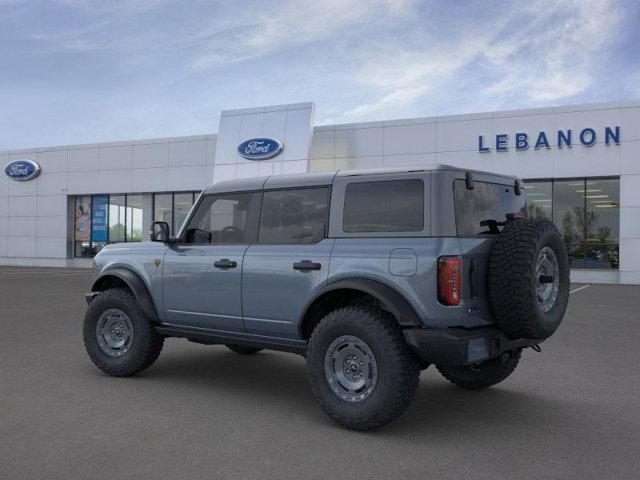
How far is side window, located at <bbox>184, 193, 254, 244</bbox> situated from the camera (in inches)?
230

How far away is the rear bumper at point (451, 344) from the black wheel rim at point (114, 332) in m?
3.29

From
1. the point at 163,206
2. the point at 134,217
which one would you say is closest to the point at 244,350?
the point at 163,206

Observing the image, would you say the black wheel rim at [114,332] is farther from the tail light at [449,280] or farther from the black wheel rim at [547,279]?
the black wheel rim at [547,279]

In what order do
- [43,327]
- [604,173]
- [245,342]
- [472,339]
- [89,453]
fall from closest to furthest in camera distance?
[89,453] → [472,339] → [245,342] → [43,327] → [604,173]

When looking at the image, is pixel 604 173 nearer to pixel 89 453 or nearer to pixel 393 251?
pixel 393 251

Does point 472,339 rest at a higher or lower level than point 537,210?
lower

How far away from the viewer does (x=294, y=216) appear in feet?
18.0

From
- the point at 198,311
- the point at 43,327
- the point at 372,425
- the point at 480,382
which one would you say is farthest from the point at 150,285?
the point at 43,327

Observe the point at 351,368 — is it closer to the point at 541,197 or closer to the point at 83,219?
the point at 541,197

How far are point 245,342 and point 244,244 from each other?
88cm

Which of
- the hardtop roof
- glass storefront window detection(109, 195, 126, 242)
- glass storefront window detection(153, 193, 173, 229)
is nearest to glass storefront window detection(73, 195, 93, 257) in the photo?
glass storefront window detection(109, 195, 126, 242)

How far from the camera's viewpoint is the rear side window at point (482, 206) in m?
4.82

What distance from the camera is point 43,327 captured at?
988 cm

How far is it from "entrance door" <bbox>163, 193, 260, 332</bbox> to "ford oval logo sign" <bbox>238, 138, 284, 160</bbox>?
19.3 metres
